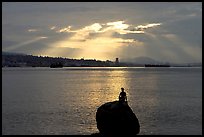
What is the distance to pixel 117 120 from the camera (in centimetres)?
1435

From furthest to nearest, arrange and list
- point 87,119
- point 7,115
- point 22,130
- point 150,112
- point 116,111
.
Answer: point 150,112 → point 7,115 → point 87,119 → point 22,130 → point 116,111

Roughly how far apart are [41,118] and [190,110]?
17.0 meters

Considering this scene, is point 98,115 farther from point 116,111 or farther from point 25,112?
point 25,112

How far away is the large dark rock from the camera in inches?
567

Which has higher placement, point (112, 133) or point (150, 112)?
point (112, 133)

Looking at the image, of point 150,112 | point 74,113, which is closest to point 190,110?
point 150,112

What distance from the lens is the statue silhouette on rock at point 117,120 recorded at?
1440 cm

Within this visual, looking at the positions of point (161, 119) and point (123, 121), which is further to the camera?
point (161, 119)

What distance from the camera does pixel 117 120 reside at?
1435cm

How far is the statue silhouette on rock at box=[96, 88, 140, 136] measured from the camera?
14398 mm

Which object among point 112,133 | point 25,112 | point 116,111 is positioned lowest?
point 25,112

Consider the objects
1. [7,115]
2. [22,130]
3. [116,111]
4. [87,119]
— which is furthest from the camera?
[7,115]

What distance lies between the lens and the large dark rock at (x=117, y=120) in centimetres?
1440

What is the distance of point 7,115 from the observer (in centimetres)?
3409
